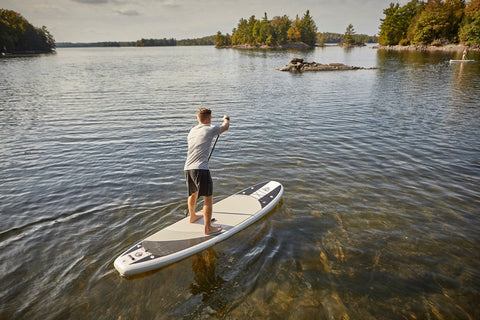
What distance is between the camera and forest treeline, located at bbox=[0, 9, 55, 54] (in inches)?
4628

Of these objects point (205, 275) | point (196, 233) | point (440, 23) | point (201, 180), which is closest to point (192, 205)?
point (196, 233)

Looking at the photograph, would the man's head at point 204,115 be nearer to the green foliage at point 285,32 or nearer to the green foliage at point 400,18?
the green foliage at point 400,18

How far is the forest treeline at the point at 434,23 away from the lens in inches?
3401

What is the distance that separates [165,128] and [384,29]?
150 m

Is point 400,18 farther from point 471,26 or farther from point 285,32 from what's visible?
point 285,32

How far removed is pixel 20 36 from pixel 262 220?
6813 inches

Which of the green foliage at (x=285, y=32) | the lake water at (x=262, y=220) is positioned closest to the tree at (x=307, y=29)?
the green foliage at (x=285, y=32)

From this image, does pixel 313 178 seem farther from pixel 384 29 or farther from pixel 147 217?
pixel 384 29

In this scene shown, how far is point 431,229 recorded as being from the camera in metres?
6.79

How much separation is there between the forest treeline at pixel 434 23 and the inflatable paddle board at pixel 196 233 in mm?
107130

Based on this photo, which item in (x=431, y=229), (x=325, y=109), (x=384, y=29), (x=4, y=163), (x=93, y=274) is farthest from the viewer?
(x=384, y=29)

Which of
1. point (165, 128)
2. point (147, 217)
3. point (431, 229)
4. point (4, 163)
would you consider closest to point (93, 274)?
point (147, 217)

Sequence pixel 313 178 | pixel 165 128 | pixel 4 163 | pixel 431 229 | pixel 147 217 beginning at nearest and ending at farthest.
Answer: pixel 431 229 < pixel 147 217 < pixel 313 178 < pixel 4 163 < pixel 165 128

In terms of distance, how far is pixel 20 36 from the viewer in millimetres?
127938
